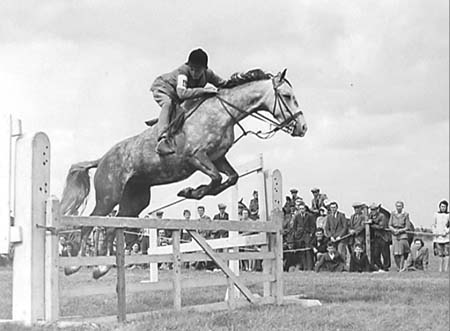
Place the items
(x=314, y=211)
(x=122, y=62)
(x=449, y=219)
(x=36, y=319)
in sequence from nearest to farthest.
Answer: (x=36, y=319) < (x=122, y=62) < (x=449, y=219) < (x=314, y=211)

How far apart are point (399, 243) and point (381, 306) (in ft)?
25.6

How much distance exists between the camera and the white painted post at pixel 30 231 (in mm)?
6645

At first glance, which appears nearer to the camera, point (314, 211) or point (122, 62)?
point (122, 62)

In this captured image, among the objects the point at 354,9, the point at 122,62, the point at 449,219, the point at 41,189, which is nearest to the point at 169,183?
the point at 122,62

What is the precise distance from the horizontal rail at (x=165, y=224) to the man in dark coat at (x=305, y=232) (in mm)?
7326

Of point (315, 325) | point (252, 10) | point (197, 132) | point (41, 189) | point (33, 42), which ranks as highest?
point (252, 10)

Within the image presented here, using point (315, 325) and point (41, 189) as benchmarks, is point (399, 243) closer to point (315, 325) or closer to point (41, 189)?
point (315, 325)

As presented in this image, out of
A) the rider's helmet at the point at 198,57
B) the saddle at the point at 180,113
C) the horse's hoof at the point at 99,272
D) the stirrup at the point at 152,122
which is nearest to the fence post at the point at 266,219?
the saddle at the point at 180,113

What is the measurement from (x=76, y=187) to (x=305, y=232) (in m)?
8.09

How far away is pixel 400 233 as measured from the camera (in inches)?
623

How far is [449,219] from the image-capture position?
15.4m

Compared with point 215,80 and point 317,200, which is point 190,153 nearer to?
point 215,80

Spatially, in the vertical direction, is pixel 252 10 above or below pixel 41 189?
above

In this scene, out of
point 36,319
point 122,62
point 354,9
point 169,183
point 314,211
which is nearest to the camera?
point 36,319
